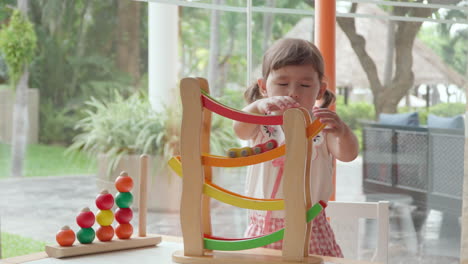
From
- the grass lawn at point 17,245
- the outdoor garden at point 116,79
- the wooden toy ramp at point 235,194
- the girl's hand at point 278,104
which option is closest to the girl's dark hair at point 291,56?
the girl's hand at point 278,104

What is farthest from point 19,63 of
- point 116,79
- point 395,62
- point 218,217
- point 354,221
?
point 354,221

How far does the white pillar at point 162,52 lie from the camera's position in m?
4.82

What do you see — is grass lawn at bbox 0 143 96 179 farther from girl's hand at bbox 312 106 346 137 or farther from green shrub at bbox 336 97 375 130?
girl's hand at bbox 312 106 346 137

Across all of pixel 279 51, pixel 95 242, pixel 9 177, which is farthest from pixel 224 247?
pixel 9 177

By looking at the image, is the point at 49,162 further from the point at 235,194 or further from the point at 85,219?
the point at 235,194

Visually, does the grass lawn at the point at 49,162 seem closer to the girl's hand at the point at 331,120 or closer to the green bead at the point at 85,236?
the green bead at the point at 85,236

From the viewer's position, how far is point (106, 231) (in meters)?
1.08

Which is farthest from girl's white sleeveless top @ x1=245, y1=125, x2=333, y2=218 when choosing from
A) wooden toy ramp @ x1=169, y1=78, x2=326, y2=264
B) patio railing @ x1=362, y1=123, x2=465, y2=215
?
patio railing @ x1=362, y1=123, x2=465, y2=215

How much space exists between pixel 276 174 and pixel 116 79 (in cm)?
413

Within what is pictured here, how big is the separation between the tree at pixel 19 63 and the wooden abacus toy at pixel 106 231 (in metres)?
3.29

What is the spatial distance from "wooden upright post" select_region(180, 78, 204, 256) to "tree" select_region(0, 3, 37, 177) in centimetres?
346

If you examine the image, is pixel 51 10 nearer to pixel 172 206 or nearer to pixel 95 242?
pixel 172 206

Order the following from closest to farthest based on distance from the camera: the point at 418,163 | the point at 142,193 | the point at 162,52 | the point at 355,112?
the point at 142,193 → the point at 418,163 → the point at 355,112 → the point at 162,52

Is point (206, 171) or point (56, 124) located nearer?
point (206, 171)
